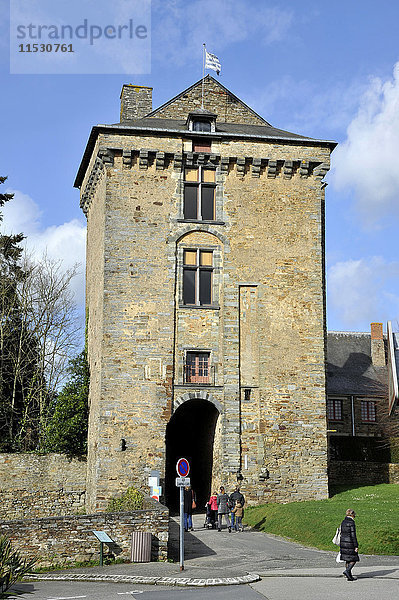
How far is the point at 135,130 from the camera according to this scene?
96.3 feet

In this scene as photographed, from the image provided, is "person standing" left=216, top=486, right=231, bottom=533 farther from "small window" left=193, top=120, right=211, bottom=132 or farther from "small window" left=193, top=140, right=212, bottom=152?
"small window" left=193, top=120, right=211, bottom=132

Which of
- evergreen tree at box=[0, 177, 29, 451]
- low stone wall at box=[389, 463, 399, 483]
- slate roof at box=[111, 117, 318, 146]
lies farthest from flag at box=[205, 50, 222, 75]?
low stone wall at box=[389, 463, 399, 483]

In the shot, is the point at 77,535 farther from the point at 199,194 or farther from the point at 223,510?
the point at 199,194

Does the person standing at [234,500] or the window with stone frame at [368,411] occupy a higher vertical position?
the window with stone frame at [368,411]

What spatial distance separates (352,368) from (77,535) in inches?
1344

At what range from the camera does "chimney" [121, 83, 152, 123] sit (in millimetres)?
33753

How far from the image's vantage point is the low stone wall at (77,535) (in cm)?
1806

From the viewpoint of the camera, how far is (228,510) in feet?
81.4

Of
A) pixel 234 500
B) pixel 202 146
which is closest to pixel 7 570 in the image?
pixel 234 500

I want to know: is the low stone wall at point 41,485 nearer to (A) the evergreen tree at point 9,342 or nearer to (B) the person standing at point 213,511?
(A) the evergreen tree at point 9,342

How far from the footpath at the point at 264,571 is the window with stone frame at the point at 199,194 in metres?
12.8

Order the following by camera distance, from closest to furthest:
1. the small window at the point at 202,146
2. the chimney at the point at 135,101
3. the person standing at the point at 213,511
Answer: the person standing at the point at 213,511 → the small window at the point at 202,146 → the chimney at the point at 135,101

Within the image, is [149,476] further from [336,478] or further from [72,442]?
[336,478]

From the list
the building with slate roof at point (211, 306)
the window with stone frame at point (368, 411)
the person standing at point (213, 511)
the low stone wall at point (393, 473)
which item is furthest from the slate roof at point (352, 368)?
the person standing at point (213, 511)
